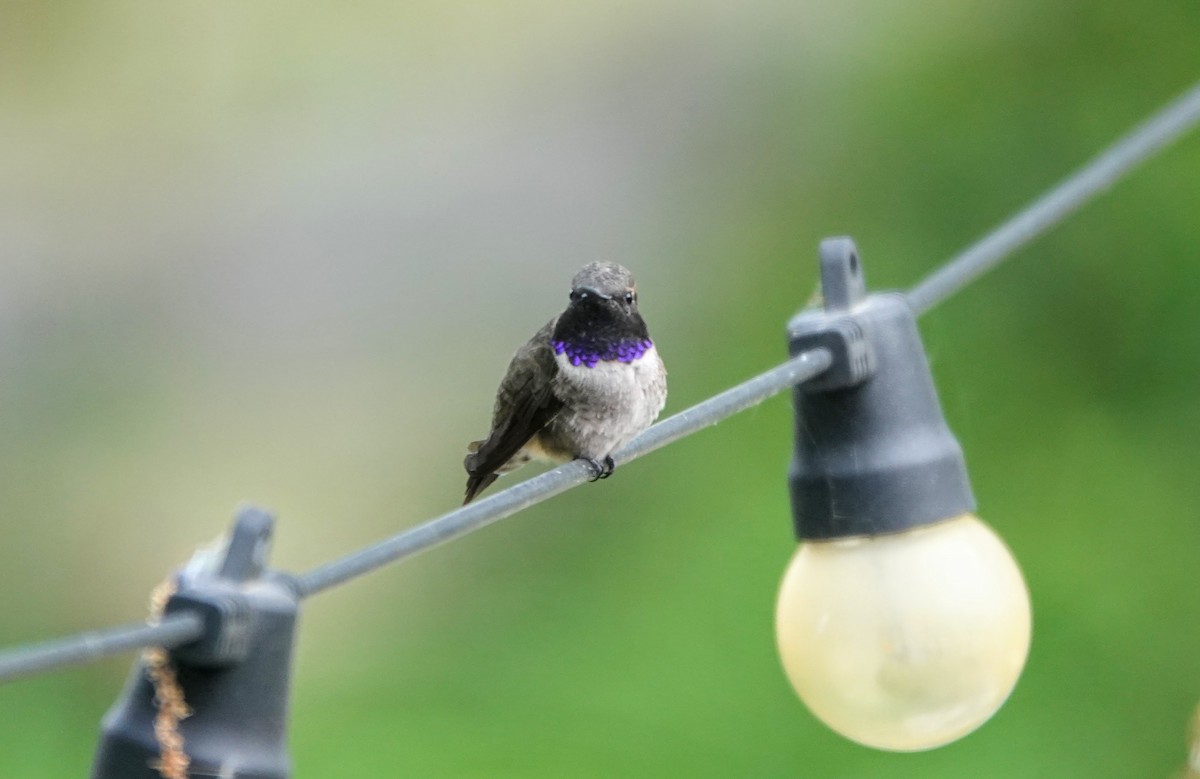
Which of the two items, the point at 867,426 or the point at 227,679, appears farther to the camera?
the point at 867,426

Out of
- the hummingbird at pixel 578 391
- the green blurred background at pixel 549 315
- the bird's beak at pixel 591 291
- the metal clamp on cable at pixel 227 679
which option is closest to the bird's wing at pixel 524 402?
the hummingbird at pixel 578 391

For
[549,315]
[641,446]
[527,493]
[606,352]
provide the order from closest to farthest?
[527,493] < [641,446] < [606,352] < [549,315]

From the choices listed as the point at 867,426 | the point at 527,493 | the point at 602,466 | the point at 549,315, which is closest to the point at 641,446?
the point at 527,493

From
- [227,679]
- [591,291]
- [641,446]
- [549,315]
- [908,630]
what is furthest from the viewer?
[549,315]

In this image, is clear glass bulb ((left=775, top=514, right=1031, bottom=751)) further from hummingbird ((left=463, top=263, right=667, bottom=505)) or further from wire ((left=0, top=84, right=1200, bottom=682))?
hummingbird ((left=463, top=263, right=667, bottom=505))

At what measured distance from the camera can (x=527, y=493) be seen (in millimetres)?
898

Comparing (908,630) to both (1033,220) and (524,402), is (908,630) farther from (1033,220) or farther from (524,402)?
(524,402)

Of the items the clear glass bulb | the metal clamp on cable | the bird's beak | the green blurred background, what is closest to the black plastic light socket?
the clear glass bulb

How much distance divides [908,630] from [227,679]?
57 cm

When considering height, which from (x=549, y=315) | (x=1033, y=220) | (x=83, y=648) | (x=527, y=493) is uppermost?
(x=549, y=315)

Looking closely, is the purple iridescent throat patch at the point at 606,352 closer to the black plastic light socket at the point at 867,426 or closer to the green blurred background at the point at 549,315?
the black plastic light socket at the point at 867,426

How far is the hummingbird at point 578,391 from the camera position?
149 cm

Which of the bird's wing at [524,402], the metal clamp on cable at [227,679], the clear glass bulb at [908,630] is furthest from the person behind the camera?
the bird's wing at [524,402]

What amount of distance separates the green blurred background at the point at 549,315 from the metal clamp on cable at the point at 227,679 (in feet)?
8.60
